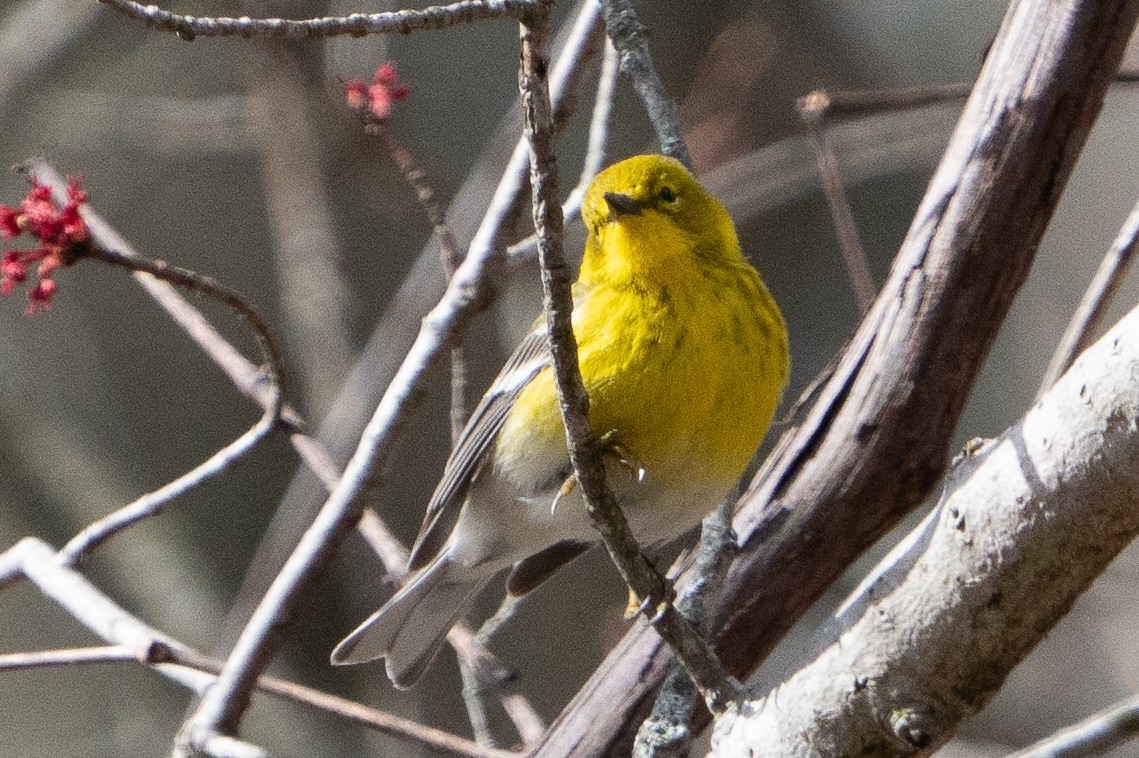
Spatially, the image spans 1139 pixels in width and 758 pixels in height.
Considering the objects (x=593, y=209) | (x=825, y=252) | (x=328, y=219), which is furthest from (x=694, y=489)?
(x=825, y=252)

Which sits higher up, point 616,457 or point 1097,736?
point 616,457

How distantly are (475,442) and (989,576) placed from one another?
1.76m

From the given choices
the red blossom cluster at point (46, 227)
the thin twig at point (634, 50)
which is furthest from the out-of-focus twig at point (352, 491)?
the red blossom cluster at point (46, 227)

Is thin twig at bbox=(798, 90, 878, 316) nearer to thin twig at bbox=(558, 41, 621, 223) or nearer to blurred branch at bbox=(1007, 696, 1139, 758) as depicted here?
thin twig at bbox=(558, 41, 621, 223)

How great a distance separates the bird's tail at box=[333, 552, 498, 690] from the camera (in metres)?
3.38

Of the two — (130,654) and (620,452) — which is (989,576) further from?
(130,654)

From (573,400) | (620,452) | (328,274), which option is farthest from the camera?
(328,274)

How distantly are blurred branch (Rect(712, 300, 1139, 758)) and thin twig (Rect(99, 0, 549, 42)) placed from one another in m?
0.77

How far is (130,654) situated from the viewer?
2635 millimetres

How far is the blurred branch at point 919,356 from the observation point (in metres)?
2.62

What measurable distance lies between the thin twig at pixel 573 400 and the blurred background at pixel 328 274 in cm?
Result: 241

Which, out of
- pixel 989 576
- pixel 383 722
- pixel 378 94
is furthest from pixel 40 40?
pixel 989 576

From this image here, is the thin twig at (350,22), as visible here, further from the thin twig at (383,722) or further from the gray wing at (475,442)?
the gray wing at (475,442)

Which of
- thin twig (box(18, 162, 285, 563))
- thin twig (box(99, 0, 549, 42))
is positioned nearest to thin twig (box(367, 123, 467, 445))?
thin twig (box(18, 162, 285, 563))
